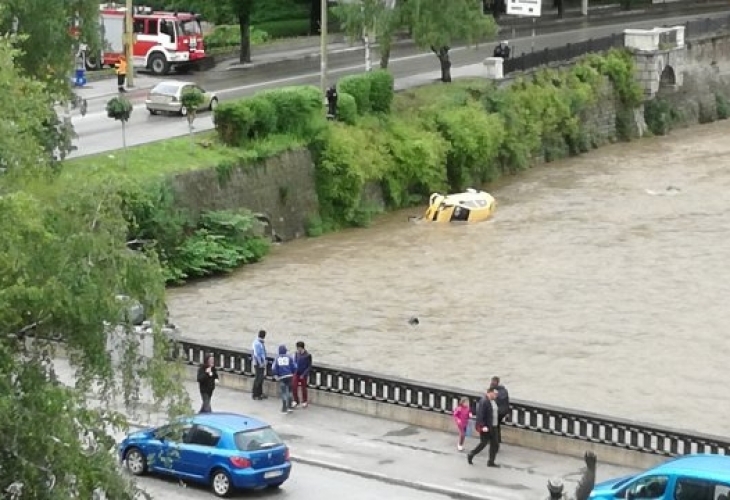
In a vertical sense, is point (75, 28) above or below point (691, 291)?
above

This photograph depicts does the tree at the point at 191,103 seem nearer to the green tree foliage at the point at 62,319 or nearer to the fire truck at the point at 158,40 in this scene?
the fire truck at the point at 158,40

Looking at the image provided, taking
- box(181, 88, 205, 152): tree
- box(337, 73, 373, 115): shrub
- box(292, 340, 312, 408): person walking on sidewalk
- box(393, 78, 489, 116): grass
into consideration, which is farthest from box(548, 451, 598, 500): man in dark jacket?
box(393, 78, 489, 116): grass

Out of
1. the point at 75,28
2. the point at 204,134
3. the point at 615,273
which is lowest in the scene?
the point at 615,273

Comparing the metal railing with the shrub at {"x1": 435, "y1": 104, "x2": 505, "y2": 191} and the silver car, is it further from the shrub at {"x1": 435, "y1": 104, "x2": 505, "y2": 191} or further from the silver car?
the silver car

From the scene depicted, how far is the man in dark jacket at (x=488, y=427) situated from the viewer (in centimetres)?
2692

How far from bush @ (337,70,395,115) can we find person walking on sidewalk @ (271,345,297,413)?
90.4ft

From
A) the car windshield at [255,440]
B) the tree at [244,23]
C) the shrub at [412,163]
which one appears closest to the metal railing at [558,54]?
the shrub at [412,163]

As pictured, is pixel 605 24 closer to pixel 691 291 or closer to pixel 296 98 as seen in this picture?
pixel 296 98

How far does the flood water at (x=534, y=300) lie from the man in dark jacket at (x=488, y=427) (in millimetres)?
7017

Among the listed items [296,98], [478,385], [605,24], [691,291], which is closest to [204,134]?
[296,98]

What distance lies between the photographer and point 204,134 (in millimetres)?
52688

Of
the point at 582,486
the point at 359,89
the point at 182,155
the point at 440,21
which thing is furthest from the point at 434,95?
the point at 582,486

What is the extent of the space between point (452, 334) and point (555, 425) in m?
13.2

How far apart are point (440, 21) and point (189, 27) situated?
32.7 ft
